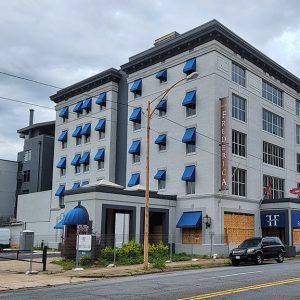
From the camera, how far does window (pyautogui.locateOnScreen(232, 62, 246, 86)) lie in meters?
42.2

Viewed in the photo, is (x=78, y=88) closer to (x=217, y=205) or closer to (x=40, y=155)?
(x=40, y=155)

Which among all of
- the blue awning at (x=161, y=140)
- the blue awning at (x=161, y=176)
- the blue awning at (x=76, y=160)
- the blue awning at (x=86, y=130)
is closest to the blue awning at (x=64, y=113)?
the blue awning at (x=86, y=130)

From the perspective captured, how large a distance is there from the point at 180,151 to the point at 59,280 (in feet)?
76.0

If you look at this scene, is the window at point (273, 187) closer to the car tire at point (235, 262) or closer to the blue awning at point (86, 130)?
the car tire at point (235, 262)

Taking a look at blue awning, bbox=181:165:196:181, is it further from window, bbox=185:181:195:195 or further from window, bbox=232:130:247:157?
window, bbox=232:130:247:157

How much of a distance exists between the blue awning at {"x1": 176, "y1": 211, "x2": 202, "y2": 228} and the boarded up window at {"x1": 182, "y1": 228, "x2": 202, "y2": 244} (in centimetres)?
79

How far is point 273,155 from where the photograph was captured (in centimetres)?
4675

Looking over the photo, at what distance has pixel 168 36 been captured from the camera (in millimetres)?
46969

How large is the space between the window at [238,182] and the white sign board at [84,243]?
55.1 ft

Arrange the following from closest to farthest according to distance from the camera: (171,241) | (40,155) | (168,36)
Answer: (171,241)
(168,36)
(40,155)

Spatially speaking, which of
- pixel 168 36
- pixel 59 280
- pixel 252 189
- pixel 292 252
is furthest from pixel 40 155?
pixel 59 280

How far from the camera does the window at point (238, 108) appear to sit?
4160cm

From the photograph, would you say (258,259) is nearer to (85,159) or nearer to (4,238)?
(85,159)

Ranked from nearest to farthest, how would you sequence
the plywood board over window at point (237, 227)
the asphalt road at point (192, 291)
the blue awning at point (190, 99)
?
the asphalt road at point (192, 291), the plywood board over window at point (237, 227), the blue awning at point (190, 99)
